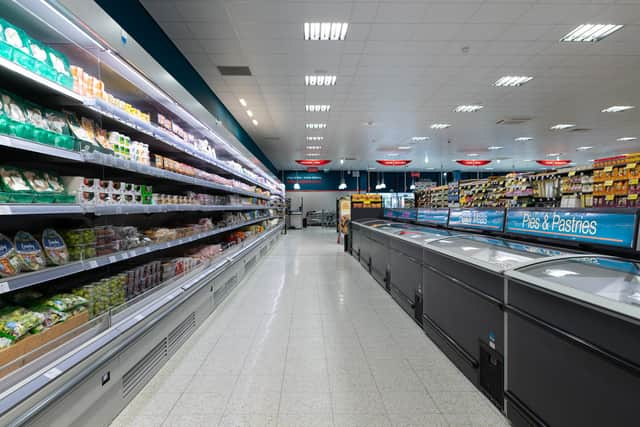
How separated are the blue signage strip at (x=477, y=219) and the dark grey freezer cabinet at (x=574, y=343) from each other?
1234 mm

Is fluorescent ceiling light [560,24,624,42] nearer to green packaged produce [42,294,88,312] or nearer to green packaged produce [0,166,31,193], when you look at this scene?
green packaged produce [0,166,31,193]

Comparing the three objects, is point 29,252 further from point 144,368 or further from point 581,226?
point 581,226

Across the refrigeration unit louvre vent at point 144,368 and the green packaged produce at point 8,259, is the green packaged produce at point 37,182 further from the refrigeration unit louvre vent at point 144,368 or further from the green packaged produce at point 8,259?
the refrigeration unit louvre vent at point 144,368

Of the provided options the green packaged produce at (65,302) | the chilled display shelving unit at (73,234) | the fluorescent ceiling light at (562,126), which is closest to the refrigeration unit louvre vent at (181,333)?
the chilled display shelving unit at (73,234)

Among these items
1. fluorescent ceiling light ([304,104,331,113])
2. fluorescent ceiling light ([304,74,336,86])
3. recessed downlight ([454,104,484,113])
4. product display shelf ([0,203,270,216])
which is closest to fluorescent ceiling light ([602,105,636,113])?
recessed downlight ([454,104,484,113])

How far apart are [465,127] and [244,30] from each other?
850 centimetres

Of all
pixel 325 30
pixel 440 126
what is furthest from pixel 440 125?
pixel 325 30

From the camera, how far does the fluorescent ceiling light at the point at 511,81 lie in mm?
6630

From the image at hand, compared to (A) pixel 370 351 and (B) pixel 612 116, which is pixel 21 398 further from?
(B) pixel 612 116

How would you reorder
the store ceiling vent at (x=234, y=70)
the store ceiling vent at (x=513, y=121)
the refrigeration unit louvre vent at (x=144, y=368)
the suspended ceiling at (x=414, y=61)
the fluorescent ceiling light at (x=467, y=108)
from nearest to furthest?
the refrigeration unit louvre vent at (x=144, y=368), the suspended ceiling at (x=414, y=61), the store ceiling vent at (x=234, y=70), the fluorescent ceiling light at (x=467, y=108), the store ceiling vent at (x=513, y=121)

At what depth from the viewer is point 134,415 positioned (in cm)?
196

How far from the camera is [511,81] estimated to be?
22.4 ft

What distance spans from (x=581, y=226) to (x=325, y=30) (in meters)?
4.19

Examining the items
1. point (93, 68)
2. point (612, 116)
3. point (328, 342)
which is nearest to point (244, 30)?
point (93, 68)
